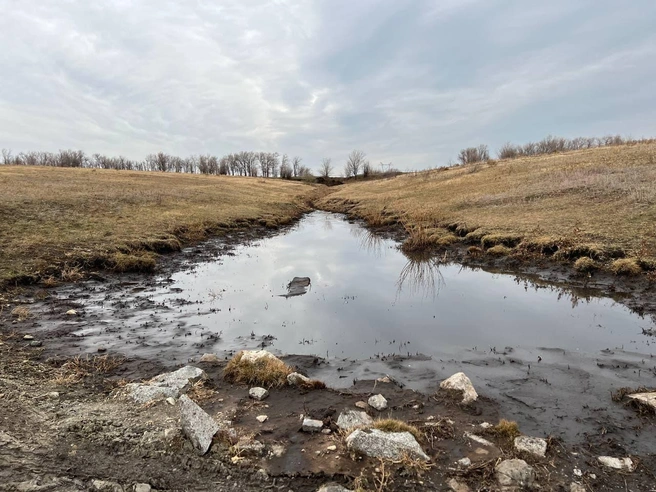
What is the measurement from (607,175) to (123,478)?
120 ft

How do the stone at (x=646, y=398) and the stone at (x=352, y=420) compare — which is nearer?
the stone at (x=352, y=420)

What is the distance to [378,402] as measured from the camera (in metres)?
6.82

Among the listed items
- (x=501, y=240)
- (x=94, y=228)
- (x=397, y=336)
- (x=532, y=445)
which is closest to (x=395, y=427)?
(x=532, y=445)

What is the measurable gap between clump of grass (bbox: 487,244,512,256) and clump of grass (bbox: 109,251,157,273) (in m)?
16.4

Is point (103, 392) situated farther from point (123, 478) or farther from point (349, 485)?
point (349, 485)

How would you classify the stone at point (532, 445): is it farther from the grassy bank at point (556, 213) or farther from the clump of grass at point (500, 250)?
the clump of grass at point (500, 250)

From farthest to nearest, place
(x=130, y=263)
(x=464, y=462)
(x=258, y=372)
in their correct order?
(x=130, y=263) → (x=258, y=372) → (x=464, y=462)

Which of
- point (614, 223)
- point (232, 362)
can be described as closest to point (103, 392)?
point (232, 362)

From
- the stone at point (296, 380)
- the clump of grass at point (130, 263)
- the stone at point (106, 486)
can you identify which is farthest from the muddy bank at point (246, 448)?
the clump of grass at point (130, 263)

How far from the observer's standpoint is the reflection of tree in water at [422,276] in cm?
1528

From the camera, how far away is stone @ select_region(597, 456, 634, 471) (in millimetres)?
5223

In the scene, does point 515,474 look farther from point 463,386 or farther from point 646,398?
point 646,398

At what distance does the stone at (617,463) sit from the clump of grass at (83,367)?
8.75 meters

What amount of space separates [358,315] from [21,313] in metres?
9.71
